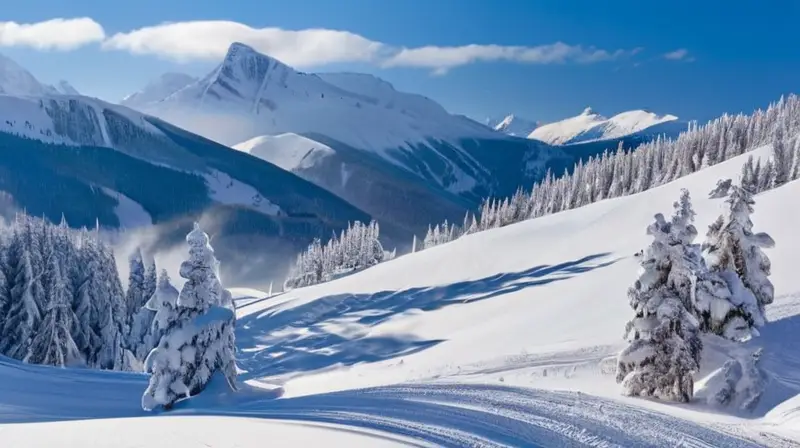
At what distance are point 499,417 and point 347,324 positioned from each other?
44.4 metres

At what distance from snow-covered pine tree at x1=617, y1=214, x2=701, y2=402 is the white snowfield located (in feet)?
2.23

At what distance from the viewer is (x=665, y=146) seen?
12181 centimetres

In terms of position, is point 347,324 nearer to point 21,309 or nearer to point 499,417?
point 21,309

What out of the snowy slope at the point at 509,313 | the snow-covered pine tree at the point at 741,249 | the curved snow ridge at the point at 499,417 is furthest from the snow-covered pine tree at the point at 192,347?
the snow-covered pine tree at the point at 741,249

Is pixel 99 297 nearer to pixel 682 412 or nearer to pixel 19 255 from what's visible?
pixel 19 255

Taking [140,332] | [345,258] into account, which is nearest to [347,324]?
[140,332]

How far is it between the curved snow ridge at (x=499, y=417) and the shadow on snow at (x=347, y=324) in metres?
29.4

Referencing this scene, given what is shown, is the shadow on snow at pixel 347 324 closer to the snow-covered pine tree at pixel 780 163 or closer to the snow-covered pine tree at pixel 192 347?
the snow-covered pine tree at pixel 192 347

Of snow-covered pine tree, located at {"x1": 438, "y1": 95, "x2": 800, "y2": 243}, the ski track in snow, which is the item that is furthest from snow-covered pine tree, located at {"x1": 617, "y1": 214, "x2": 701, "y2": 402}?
snow-covered pine tree, located at {"x1": 438, "y1": 95, "x2": 800, "y2": 243}

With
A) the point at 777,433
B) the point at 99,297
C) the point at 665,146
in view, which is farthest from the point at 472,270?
the point at 665,146

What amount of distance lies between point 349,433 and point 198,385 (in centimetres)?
1238

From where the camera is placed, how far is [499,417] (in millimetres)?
12305

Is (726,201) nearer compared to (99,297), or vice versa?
(726,201)

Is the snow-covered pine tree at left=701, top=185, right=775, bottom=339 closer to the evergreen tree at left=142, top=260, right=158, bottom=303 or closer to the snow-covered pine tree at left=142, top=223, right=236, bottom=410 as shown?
the snow-covered pine tree at left=142, top=223, right=236, bottom=410
